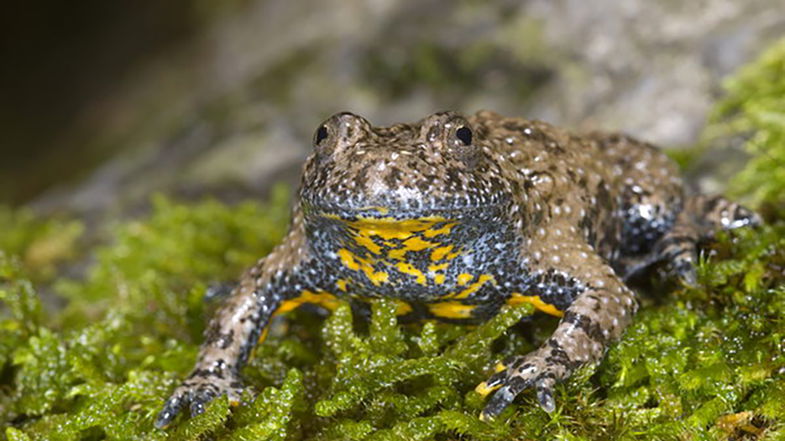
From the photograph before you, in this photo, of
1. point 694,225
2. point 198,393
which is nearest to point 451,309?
point 198,393

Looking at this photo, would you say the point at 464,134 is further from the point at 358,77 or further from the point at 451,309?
the point at 358,77

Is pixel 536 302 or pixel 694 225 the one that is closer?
pixel 536 302

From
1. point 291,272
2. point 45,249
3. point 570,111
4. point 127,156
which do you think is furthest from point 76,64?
point 291,272

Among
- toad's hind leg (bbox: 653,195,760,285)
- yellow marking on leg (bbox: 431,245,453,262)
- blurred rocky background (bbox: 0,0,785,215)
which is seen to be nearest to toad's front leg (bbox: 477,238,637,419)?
yellow marking on leg (bbox: 431,245,453,262)

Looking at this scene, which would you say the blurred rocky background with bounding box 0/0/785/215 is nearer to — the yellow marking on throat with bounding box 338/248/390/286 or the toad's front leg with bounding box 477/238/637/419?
the toad's front leg with bounding box 477/238/637/419

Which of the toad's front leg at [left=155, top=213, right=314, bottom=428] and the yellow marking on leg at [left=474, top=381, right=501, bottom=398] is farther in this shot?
the toad's front leg at [left=155, top=213, right=314, bottom=428]

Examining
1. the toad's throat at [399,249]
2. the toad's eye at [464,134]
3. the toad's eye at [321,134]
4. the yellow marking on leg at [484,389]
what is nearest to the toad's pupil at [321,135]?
the toad's eye at [321,134]

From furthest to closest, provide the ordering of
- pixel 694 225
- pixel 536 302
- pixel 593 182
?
pixel 694 225, pixel 593 182, pixel 536 302
